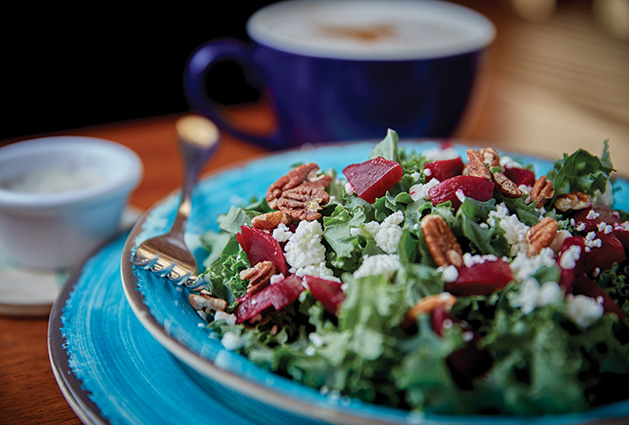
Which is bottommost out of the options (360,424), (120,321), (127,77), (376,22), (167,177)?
(127,77)

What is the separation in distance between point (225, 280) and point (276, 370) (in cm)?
20

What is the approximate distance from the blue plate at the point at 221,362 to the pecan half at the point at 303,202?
0.59 ft

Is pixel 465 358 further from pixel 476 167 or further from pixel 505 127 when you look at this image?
pixel 505 127

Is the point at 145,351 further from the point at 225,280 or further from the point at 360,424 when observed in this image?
the point at 360,424

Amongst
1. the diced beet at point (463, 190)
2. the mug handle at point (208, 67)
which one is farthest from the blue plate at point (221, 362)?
the mug handle at point (208, 67)

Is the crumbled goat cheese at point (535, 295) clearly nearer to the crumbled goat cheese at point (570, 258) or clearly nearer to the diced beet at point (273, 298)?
the crumbled goat cheese at point (570, 258)

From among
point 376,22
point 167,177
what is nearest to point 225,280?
point 167,177

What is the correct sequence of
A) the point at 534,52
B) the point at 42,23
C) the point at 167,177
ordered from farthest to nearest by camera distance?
1. the point at 42,23
2. the point at 534,52
3. the point at 167,177

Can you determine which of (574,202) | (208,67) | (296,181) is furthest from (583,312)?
(208,67)

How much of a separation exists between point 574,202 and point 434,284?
0.31 m

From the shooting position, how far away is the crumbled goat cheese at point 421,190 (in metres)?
0.81

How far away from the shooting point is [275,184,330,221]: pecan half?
837 mm

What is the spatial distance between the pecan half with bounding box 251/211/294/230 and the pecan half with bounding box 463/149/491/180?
277 millimetres

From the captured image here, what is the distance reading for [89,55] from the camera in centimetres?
297
